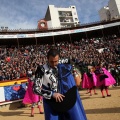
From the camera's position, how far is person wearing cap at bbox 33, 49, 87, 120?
2.83 metres

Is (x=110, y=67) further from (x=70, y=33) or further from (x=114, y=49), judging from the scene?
(x=70, y=33)

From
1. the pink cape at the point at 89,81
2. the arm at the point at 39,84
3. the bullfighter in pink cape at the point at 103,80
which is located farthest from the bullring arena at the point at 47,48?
the arm at the point at 39,84

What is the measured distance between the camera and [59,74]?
3.03 m

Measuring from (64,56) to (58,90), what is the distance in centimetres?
1860

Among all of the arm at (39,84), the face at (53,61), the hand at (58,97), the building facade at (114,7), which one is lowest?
the hand at (58,97)

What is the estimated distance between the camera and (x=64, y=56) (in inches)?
848

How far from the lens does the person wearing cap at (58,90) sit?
283cm

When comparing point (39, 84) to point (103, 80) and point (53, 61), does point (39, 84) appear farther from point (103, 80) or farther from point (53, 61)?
point (103, 80)

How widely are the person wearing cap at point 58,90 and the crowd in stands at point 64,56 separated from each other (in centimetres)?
1233

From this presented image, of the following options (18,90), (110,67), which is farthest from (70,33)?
(18,90)

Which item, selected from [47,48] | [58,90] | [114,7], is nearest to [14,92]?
[58,90]

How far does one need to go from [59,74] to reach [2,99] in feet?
31.8

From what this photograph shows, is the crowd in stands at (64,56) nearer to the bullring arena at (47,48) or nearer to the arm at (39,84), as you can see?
the bullring arena at (47,48)

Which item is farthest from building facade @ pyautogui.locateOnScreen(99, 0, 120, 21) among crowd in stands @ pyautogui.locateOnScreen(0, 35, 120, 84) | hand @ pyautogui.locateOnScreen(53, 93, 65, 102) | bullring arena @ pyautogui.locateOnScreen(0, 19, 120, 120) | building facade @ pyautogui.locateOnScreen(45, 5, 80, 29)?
hand @ pyautogui.locateOnScreen(53, 93, 65, 102)
